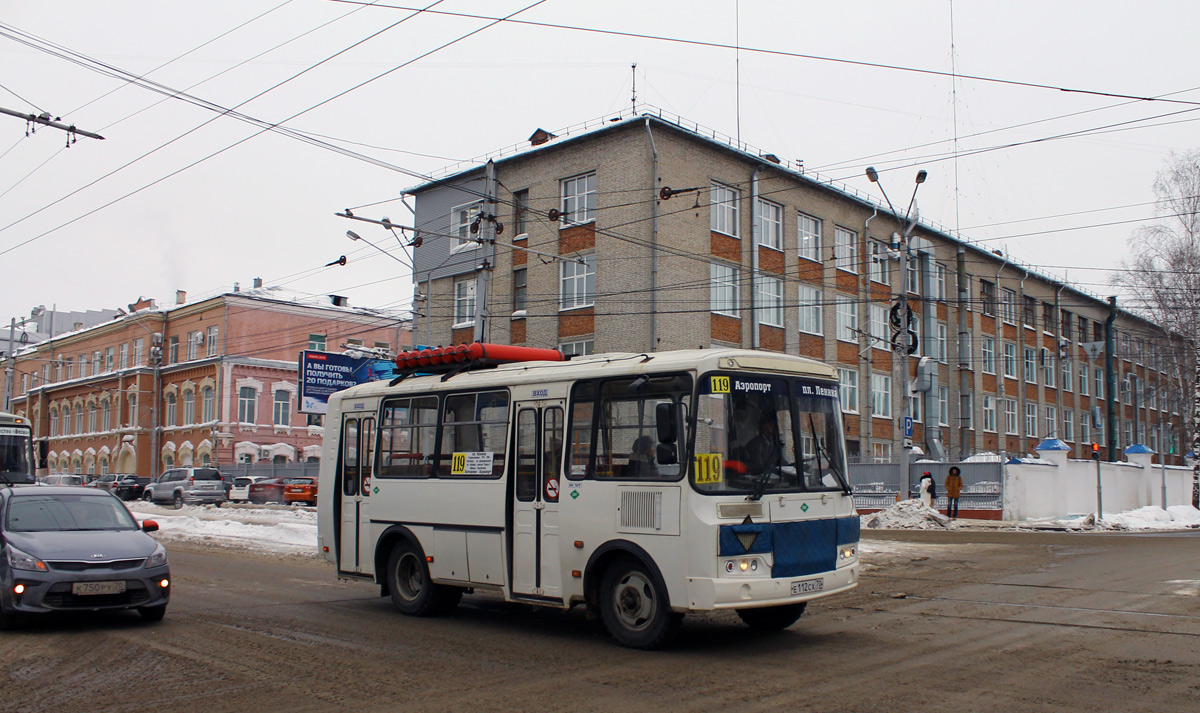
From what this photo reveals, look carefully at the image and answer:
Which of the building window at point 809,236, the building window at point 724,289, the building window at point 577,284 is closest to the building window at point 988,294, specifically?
the building window at point 809,236

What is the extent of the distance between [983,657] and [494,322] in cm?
3040

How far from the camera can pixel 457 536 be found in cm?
1118

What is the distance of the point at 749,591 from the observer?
29.0ft

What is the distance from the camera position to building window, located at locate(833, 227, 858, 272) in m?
41.3

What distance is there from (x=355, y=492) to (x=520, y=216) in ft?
84.4

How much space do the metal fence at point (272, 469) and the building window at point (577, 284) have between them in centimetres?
2075

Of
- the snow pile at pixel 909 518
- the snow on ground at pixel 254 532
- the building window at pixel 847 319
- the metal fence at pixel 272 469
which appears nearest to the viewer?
the snow on ground at pixel 254 532

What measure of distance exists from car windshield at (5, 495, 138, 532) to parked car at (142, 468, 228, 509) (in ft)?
114

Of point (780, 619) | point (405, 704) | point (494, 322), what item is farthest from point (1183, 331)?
point (405, 704)

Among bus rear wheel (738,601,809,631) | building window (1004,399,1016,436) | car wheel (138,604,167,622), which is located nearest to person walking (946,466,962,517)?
bus rear wheel (738,601,809,631)

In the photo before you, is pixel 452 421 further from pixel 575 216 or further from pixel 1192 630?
pixel 575 216

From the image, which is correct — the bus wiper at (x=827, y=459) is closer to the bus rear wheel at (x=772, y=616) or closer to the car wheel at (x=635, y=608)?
the bus rear wheel at (x=772, y=616)

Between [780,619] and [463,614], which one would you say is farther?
[463,614]

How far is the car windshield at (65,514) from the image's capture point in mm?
10969
